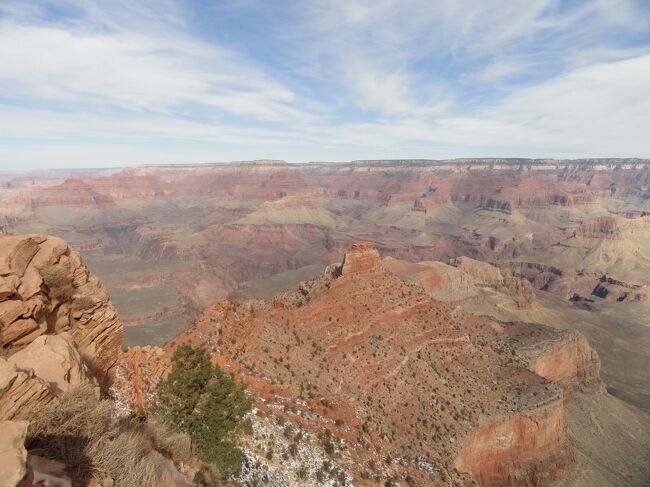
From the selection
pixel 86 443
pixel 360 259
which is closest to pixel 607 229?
pixel 360 259

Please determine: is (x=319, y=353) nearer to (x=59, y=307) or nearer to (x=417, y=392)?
(x=417, y=392)

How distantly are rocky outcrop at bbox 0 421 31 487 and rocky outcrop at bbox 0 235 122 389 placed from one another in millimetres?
4921

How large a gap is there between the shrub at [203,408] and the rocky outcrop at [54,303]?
156 inches

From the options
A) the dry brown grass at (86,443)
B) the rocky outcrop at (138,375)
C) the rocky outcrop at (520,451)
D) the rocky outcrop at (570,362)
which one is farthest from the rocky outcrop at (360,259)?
the dry brown grass at (86,443)

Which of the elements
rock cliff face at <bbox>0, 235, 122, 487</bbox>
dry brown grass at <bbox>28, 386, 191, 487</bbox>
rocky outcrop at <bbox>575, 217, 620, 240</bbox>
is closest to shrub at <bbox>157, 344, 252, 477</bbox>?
rock cliff face at <bbox>0, 235, 122, 487</bbox>

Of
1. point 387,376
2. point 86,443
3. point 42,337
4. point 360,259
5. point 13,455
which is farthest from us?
point 360,259

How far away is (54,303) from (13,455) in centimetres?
931

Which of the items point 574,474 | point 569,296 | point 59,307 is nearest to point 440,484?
point 574,474

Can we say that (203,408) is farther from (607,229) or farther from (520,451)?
(607,229)

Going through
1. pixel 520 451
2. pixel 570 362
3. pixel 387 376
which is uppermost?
pixel 387 376

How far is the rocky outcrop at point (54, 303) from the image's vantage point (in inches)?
465

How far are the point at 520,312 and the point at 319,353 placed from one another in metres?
85.4

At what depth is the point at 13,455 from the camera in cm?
609

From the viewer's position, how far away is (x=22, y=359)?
10.5 metres
